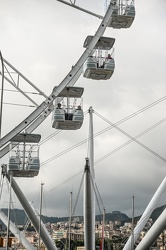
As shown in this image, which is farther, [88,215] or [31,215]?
[31,215]

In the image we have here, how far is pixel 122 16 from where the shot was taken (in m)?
31.6

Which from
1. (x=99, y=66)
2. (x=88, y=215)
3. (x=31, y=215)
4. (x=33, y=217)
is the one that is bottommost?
(x=88, y=215)

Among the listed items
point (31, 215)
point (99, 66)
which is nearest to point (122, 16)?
point (99, 66)

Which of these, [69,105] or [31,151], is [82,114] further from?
[31,151]

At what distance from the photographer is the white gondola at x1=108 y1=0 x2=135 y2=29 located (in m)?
31.2

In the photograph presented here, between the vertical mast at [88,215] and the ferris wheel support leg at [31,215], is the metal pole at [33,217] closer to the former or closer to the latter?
the ferris wheel support leg at [31,215]

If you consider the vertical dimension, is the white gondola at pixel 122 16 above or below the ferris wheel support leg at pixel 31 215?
above

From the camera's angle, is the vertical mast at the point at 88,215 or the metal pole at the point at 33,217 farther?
the metal pole at the point at 33,217

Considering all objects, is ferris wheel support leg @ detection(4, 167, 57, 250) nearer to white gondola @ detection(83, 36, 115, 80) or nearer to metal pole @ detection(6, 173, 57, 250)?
metal pole @ detection(6, 173, 57, 250)

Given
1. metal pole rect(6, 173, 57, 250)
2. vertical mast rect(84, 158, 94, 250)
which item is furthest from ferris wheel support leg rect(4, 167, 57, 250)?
vertical mast rect(84, 158, 94, 250)

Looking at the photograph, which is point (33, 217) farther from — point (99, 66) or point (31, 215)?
point (99, 66)

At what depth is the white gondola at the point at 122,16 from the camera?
103 ft

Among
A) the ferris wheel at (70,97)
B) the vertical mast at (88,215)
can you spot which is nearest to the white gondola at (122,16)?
the ferris wheel at (70,97)

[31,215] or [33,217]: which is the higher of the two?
[31,215]
